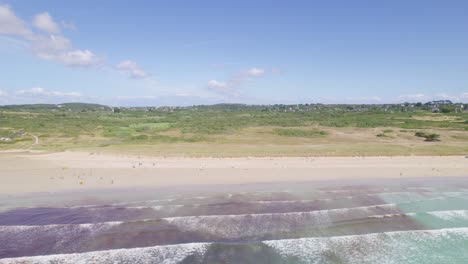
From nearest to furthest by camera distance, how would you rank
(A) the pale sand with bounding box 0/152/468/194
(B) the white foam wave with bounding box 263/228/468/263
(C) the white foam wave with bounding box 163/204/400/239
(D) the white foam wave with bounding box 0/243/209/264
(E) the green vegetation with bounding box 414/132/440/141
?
(D) the white foam wave with bounding box 0/243/209/264 < (B) the white foam wave with bounding box 263/228/468/263 < (C) the white foam wave with bounding box 163/204/400/239 < (A) the pale sand with bounding box 0/152/468/194 < (E) the green vegetation with bounding box 414/132/440/141

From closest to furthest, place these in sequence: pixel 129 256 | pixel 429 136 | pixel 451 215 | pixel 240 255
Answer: pixel 129 256
pixel 240 255
pixel 451 215
pixel 429 136

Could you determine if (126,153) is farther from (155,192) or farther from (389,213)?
(389,213)

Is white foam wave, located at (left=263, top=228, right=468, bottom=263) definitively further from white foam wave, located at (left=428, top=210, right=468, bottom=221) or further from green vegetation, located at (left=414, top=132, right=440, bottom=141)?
green vegetation, located at (left=414, top=132, right=440, bottom=141)

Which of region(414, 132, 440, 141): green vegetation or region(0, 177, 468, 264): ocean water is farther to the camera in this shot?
region(414, 132, 440, 141): green vegetation

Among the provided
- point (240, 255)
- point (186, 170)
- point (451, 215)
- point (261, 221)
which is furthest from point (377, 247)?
point (186, 170)

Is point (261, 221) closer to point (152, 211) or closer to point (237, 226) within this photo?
point (237, 226)

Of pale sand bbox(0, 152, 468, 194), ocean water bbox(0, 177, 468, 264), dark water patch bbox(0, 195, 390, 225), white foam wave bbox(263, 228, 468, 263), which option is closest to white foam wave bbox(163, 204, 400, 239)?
ocean water bbox(0, 177, 468, 264)

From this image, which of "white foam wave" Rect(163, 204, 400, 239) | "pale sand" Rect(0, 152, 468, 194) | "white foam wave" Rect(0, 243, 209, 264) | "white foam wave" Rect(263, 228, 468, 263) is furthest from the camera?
"pale sand" Rect(0, 152, 468, 194)
